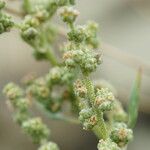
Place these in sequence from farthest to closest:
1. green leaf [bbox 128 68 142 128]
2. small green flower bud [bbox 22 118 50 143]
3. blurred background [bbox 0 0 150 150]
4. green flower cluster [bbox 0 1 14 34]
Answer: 1. blurred background [bbox 0 0 150 150]
2. small green flower bud [bbox 22 118 50 143]
3. green leaf [bbox 128 68 142 128]
4. green flower cluster [bbox 0 1 14 34]

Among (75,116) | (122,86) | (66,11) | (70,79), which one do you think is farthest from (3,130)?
(66,11)

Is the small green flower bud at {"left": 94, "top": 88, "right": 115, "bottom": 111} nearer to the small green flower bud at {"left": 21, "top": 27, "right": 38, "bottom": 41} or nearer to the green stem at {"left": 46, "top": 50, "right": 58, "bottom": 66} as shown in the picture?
the small green flower bud at {"left": 21, "top": 27, "right": 38, "bottom": 41}

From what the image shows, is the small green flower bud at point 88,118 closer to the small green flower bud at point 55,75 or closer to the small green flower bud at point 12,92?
the small green flower bud at point 55,75

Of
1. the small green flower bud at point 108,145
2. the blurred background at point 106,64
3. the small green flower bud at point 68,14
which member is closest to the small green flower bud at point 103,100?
the small green flower bud at point 108,145

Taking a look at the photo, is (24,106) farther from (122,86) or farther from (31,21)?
(122,86)

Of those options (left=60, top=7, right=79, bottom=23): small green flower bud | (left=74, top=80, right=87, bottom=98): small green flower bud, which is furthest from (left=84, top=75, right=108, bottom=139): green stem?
(left=60, top=7, right=79, bottom=23): small green flower bud

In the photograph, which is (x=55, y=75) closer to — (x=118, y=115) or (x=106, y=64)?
(x=118, y=115)

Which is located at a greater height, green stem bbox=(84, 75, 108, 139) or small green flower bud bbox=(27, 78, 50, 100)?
small green flower bud bbox=(27, 78, 50, 100)

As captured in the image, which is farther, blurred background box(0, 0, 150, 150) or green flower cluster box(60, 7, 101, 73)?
blurred background box(0, 0, 150, 150)
